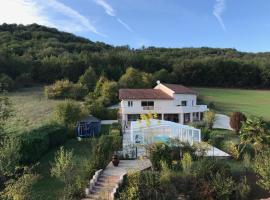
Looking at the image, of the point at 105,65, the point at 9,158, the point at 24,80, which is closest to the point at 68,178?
the point at 9,158

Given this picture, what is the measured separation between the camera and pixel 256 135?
32188mm

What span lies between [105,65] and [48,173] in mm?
65253

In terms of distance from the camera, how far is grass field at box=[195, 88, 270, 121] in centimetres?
6620

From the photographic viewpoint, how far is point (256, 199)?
23109 mm

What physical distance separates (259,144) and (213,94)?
5311 cm

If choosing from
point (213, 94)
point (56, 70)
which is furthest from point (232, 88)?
point (56, 70)

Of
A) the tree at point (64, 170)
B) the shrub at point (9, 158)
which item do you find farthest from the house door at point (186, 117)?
the shrub at point (9, 158)

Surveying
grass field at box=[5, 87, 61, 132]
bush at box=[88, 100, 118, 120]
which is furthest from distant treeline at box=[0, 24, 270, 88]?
bush at box=[88, 100, 118, 120]

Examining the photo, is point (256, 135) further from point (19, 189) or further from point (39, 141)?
point (19, 189)

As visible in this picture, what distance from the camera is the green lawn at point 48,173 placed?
947 inches

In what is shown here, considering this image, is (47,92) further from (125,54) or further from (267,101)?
(267,101)

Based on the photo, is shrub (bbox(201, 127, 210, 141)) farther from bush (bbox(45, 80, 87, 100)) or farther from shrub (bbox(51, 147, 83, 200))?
bush (bbox(45, 80, 87, 100))

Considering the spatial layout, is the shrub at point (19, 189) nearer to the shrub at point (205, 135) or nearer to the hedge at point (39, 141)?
the hedge at point (39, 141)

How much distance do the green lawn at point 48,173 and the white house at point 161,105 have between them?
14.5 metres
